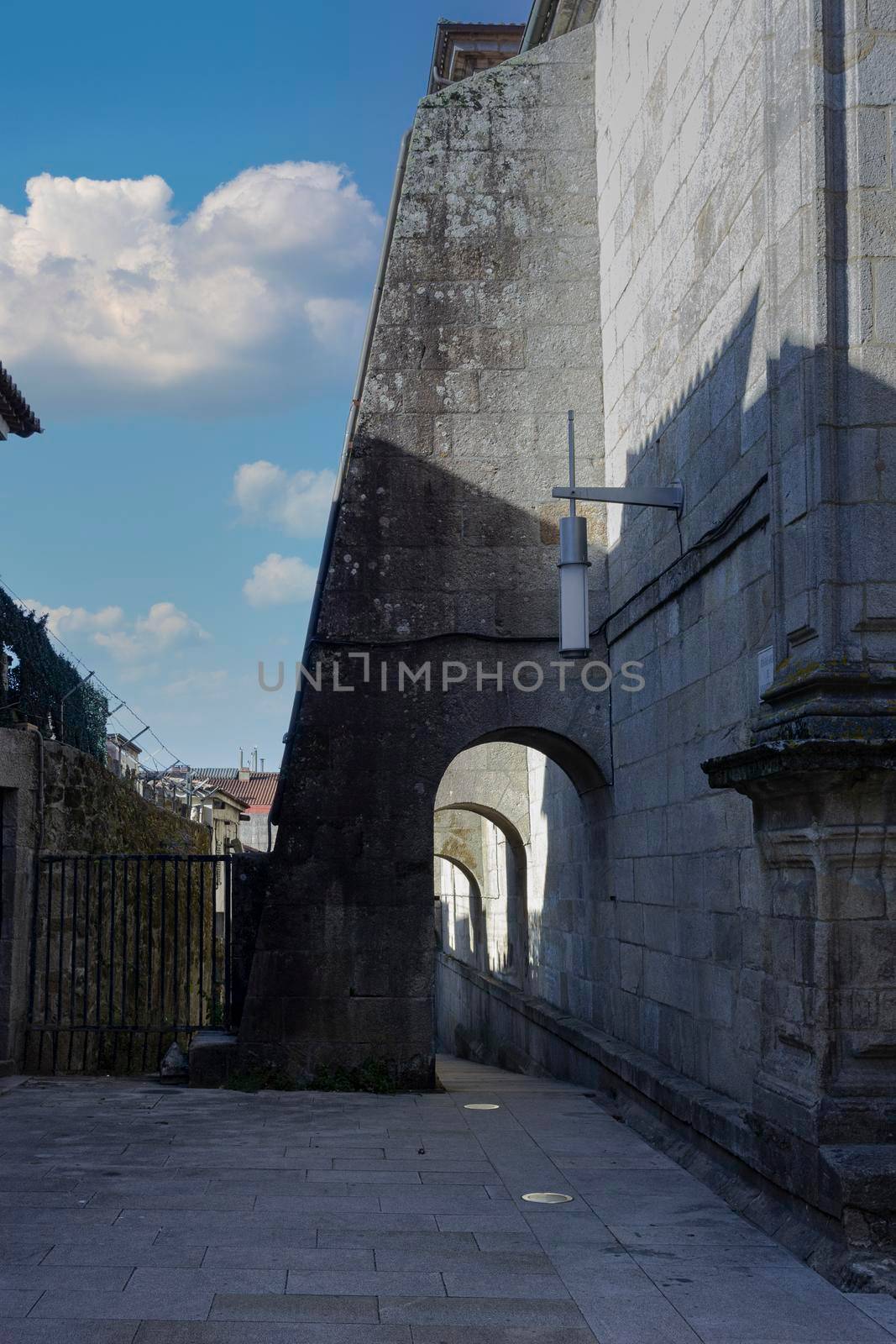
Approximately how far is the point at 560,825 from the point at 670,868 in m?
3.74

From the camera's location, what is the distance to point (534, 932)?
1230 cm

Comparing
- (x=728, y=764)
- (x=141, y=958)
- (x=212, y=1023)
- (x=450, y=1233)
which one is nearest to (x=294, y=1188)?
(x=450, y=1233)

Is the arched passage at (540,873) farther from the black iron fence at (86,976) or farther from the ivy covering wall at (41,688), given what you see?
the ivy covering wall at (41,688)

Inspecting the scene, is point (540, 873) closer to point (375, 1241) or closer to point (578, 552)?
point (578, 552)

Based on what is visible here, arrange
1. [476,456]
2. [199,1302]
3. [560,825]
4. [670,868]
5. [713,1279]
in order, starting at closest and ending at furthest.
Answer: [199,1302] → [713,1279] → [670,868] → [476,456] → [560,825]

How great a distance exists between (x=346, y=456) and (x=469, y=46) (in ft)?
Result: 38.7

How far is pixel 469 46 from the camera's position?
18.5m

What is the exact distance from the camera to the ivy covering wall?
35.6 feet

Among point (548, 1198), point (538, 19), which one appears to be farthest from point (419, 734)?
point (538, 19)

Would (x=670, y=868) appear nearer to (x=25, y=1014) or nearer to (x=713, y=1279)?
(x=713, y=1279)

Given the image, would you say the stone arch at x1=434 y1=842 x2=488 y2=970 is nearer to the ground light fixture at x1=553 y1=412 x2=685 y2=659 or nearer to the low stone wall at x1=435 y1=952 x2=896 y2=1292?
the low stone wall at x1=435 y1=952 x2=896 y2=1292

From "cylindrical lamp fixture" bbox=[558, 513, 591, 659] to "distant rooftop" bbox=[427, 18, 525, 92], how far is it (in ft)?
42.5

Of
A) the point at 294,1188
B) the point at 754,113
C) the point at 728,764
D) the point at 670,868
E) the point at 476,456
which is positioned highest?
the point at 754,113

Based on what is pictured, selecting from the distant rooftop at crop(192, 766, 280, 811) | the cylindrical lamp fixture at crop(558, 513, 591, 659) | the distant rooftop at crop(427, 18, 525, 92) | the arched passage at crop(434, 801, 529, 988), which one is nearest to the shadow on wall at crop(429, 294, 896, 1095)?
the cylindrical lamp fixture at crop(558, 513, 591, 659)
